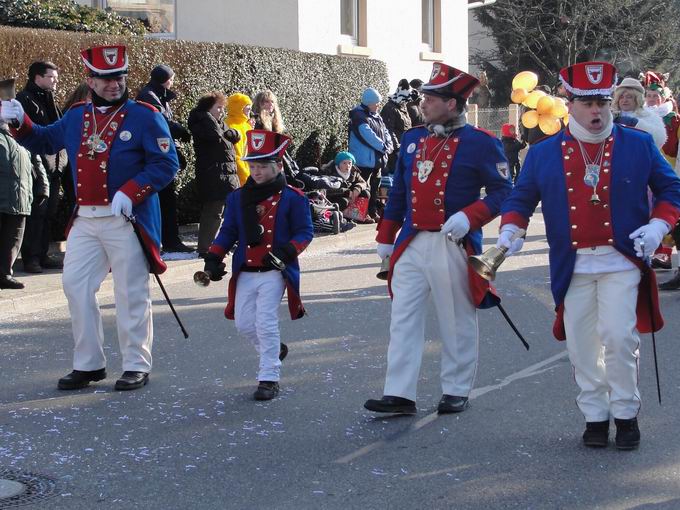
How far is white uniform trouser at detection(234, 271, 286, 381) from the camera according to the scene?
7.12m

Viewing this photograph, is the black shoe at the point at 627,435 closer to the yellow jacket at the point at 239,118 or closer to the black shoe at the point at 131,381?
the black shoe at the point at 131,381

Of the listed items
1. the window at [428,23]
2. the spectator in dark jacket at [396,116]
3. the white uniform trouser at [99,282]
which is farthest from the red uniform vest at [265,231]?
the window at [428,23]

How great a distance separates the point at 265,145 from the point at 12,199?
4.32m

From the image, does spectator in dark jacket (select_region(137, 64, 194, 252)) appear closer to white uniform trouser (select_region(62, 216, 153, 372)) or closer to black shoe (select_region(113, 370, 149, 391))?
white uniform trouser (select_region(62, 216, 153, 372))

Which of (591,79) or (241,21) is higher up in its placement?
(241,21)

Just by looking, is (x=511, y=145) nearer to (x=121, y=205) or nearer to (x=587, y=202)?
(x=121, y=205)

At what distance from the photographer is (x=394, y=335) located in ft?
21.6

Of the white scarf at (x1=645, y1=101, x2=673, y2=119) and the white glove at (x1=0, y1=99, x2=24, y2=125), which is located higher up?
the white glove at (x1=0, y1=99, x2=24, y2=125)

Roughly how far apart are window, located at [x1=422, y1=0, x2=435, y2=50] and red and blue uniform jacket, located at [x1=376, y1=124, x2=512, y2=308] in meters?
21.1

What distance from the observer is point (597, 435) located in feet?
19.4

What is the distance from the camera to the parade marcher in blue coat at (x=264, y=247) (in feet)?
23.4

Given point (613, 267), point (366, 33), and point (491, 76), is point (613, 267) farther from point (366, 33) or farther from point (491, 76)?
point (491, 76)

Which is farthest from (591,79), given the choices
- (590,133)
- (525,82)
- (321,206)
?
(525,82)

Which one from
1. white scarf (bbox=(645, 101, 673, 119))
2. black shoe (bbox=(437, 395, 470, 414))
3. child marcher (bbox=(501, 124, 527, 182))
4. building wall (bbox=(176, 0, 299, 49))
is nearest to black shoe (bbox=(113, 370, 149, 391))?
black shoe (bbox=(437, 395, 470, 414))
